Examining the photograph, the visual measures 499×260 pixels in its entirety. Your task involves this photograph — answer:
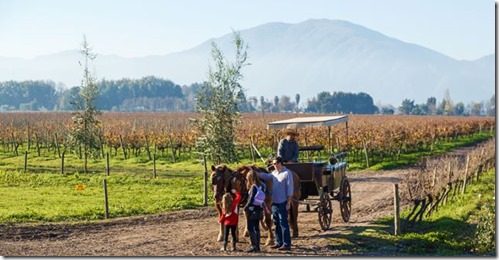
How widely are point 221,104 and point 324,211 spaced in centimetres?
791

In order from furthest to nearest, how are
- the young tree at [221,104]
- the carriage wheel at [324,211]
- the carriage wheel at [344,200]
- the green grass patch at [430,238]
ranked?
the young tree at [221,104], the carriage wheel at [344,200], the carriage wheel at [324,211], the green grass patch at [430,238]

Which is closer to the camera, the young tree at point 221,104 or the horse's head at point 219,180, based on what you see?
the horse's head at point 219,180

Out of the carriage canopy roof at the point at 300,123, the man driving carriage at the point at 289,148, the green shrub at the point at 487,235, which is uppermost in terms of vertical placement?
the carriage canopy roof at the point at 300,123

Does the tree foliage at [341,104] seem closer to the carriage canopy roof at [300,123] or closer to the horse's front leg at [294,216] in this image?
the carriage canopy roof at [300,123]

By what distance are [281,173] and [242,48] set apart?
31.7 feet

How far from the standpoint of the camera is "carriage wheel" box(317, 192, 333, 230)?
14.4 meters

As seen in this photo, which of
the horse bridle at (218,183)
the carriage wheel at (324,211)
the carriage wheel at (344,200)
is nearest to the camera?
the horse bridle at (218,183)

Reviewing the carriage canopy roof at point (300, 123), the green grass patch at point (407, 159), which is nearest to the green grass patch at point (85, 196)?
the carriage canopy roof at point (300, 123)

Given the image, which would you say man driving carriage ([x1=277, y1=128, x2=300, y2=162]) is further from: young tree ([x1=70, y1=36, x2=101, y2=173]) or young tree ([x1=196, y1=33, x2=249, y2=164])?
young tree ([x1=70, y1=36, x2=101, y2=173])

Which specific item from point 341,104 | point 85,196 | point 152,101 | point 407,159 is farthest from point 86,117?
point 152,101

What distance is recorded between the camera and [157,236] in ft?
47.2

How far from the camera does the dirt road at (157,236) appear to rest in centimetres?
1263

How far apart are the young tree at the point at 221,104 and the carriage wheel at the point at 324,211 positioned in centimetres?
751

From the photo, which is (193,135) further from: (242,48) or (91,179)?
(242,48)
